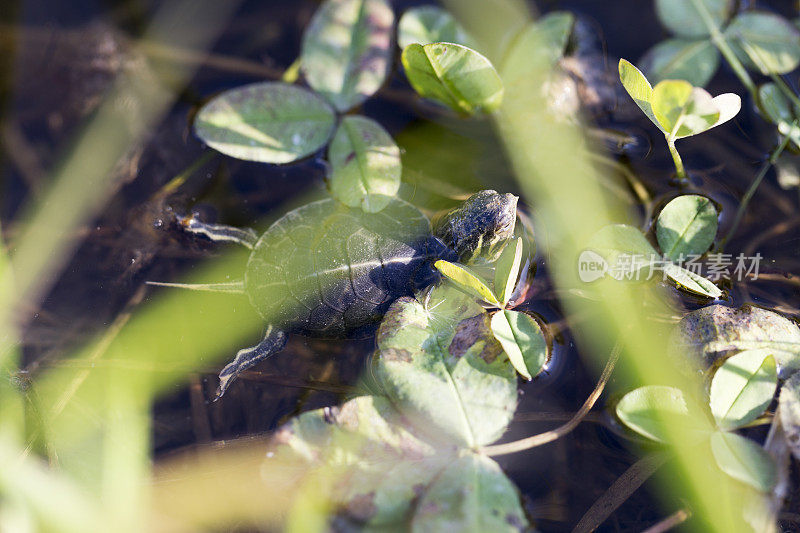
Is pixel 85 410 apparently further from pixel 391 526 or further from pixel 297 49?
pixel 297 49

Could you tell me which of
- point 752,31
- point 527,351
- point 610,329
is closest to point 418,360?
point 527,351

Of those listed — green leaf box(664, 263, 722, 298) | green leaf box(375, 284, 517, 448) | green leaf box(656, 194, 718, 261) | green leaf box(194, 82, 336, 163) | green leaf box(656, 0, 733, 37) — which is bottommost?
green leaf box(375, 284, 517, 448)

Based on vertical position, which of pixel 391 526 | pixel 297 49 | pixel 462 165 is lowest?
pixel 391 526

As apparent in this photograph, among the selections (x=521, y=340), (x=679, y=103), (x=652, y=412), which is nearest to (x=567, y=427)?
(x=652, y=412)

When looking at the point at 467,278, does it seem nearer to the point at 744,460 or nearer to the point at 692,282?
the point at 692,282

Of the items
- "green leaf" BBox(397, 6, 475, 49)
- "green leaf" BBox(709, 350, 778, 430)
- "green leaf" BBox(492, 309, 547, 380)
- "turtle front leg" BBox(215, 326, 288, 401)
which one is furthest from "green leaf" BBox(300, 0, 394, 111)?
"green leaf" BBox(709, 350, 778, 430)

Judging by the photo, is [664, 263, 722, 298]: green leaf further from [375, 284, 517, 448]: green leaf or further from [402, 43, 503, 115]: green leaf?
[402, 43, 503, 115]: green leaf

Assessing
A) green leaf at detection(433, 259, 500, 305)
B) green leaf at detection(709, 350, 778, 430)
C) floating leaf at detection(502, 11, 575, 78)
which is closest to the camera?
green leaf at detection(709, 350, 778, 430)
